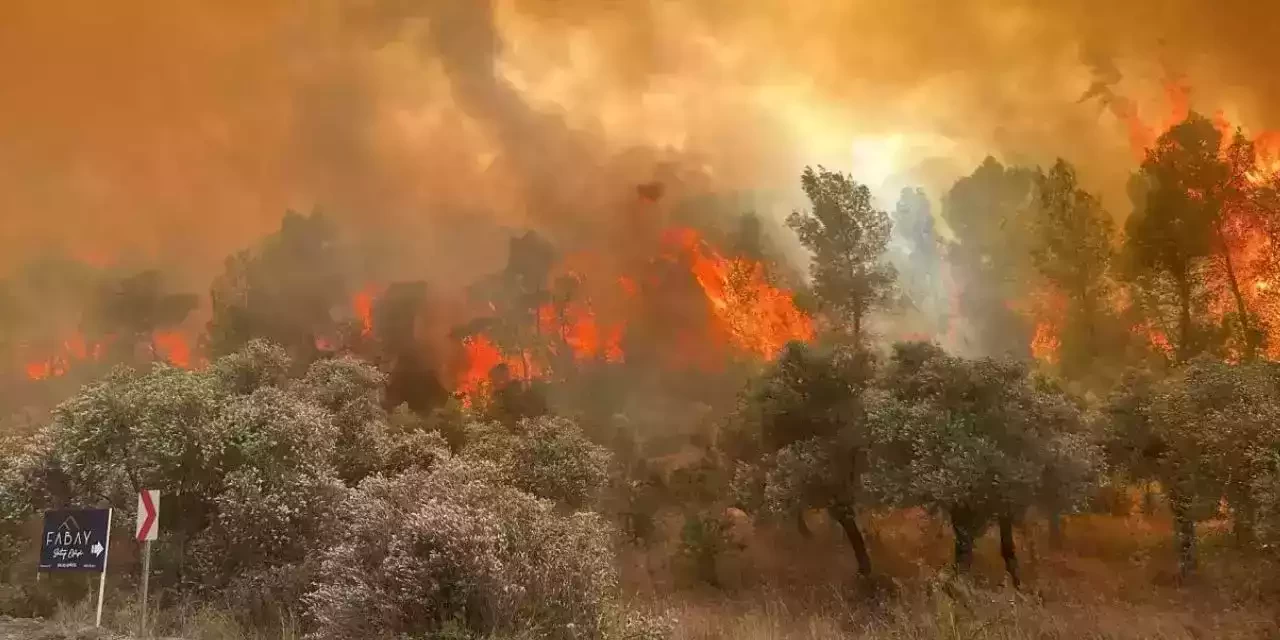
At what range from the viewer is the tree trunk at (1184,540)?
2053 cm

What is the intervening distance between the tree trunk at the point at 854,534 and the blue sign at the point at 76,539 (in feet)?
66.9

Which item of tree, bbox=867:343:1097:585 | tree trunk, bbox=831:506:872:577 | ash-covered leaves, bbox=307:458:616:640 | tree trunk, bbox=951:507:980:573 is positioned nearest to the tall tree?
tree trunk, bbox=831:506:872:577

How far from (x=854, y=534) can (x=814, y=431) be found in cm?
382

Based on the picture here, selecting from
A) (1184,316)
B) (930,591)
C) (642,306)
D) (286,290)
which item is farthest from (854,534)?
(286,290)

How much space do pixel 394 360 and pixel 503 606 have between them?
46.8m

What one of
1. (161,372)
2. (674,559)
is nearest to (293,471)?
(161,372)

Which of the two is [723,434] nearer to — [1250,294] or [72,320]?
[1250,294]

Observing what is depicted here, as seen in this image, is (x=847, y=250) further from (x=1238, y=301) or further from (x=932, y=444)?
(x=932, y=444)

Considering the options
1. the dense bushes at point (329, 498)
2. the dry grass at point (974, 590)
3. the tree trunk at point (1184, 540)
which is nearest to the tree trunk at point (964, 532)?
the dry grass at point (974, 590)

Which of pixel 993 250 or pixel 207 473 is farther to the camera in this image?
pixel 993 250

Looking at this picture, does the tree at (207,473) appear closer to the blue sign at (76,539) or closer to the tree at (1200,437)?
the blue sign at (76,539)

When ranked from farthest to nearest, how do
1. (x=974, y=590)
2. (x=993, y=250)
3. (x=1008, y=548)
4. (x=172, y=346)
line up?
(x=172, y=346), (x=993, y=250), (x=1008, y=548), (x=974, y=590)

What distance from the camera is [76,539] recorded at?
39.4ft

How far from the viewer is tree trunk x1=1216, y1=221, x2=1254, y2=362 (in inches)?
1088
